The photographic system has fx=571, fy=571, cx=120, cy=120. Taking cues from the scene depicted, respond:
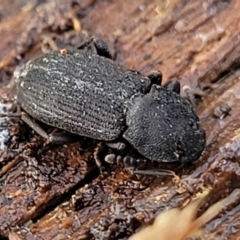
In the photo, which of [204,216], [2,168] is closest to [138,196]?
[204,216]

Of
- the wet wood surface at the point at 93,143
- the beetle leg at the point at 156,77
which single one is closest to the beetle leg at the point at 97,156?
the wet wood surface at the point at 93,143

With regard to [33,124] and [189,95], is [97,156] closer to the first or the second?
[33,124]

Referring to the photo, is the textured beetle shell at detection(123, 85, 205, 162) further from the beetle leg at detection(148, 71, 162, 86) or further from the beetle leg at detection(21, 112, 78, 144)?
the beetle leg at detection(21, 112, 78, 144)

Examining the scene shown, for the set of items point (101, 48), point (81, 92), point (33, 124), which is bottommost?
point (33, 124)

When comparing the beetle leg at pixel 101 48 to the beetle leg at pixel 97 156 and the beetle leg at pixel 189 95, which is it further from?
the beetle leg at pixel 97 156

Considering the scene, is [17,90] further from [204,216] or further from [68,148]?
[204,216]

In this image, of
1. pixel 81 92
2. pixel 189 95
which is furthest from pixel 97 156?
pixel 189 95
